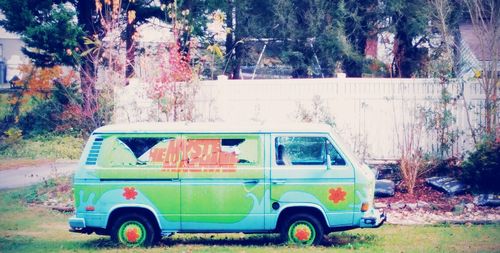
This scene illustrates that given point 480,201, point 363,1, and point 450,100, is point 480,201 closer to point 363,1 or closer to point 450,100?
point 450,100

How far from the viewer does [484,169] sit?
40.4 ft

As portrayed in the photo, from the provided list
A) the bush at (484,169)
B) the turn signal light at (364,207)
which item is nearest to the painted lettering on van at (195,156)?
the turn signal light at (364,207)

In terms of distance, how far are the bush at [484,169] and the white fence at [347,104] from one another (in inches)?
66.5

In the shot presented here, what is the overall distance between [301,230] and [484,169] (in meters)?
5.18

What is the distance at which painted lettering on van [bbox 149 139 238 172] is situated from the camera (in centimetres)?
891

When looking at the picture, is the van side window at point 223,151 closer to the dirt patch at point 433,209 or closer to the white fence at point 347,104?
the dirt patch at point 433,209

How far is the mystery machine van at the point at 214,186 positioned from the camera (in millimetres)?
8820

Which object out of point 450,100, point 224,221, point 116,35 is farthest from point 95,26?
point 224,221

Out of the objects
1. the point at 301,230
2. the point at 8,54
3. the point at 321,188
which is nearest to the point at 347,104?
the point at 321,188

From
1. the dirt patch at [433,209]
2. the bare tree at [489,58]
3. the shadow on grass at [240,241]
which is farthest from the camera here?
the bare tree at [489,58]

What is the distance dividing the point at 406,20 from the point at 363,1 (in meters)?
1.68

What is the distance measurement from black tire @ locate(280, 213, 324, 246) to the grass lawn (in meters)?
0.15

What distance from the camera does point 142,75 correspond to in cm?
1451

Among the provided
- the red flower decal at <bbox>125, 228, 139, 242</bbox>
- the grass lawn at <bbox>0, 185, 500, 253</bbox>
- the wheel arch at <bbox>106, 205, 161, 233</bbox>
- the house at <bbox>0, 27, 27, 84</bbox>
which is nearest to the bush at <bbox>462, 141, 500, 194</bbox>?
the grass lawn at <bbox>0, 185, 500, 253</bbox>
